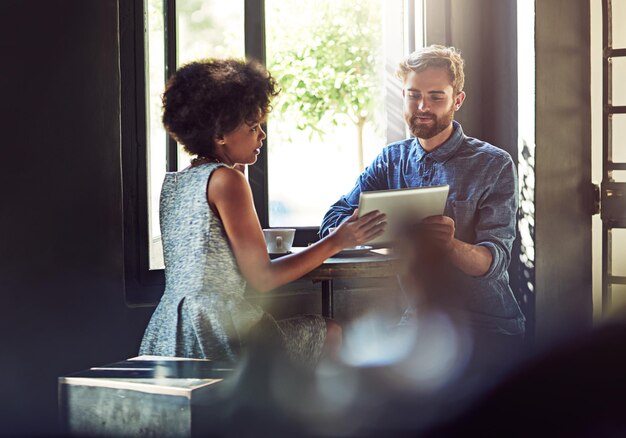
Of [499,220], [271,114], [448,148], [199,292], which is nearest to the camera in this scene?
[199,292]

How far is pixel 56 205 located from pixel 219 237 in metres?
0.91

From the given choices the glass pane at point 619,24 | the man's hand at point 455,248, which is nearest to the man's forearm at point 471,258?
the man's hand at point 455,248

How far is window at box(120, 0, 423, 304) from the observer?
2973 mm

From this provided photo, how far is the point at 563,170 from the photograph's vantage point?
3.09 metres

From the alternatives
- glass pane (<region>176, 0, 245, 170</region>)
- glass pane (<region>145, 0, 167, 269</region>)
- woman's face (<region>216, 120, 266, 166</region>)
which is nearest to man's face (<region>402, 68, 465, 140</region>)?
woman's face (<region>216, 120, 266, 166</region>)

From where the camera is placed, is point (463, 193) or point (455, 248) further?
point (463, 193)

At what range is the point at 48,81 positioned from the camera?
2.67 m

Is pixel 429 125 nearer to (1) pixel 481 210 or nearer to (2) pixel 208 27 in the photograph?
(1) pixel 481 210

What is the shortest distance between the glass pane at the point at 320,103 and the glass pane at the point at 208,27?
0.43 feet

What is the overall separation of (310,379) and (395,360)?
804 millimetres

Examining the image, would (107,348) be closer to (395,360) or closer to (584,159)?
(395,360)

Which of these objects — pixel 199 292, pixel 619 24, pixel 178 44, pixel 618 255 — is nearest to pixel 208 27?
pixel 178 44

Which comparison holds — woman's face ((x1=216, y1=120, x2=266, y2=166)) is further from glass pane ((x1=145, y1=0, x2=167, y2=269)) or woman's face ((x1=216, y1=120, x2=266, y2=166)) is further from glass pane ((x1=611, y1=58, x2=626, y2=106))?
glass pane ((x1=611, y1=58, x2=626, y2=106))

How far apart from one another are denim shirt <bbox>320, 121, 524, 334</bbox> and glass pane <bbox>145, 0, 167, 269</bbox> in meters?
0.75
